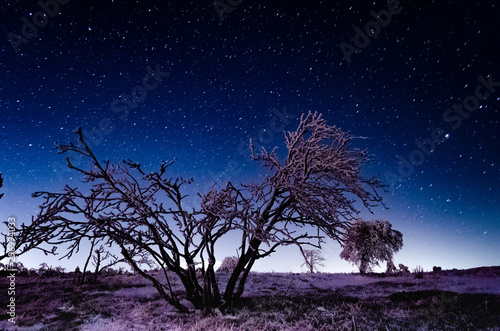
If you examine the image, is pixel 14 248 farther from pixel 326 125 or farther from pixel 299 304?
pixel 326 125

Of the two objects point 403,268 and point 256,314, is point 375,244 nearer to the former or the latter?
point 403,268

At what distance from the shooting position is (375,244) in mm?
25406

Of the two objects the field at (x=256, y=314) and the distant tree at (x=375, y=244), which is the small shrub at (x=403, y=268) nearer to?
the distant tree at (x=375, y=244)

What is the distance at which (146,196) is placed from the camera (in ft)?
24.8

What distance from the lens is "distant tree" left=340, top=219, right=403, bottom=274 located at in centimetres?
2528

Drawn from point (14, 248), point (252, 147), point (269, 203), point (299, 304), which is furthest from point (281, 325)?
point (14, 248)

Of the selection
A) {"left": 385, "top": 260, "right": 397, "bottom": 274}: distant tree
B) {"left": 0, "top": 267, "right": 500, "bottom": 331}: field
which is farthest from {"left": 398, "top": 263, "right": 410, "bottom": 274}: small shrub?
{"left": 0, "top": 267, "right": 500, "bottom": 331}: field

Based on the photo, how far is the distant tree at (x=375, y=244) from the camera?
82.9 feet

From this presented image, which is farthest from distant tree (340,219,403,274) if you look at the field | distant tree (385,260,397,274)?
the field

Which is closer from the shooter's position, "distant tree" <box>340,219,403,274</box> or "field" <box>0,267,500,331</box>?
"field" <box>0,267,500,331</box>

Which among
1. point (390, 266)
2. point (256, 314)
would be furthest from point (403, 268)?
point (256, 314)

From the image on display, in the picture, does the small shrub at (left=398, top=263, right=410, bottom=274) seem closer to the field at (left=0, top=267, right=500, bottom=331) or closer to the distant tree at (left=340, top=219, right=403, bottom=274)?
the distant tree at (left=340, top=219, right=403, bottom=274)

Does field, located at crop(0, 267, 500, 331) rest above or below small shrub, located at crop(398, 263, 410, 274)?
above

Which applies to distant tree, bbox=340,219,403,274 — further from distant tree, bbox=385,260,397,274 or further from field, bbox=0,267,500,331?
field, bbox=0,267,500,331
